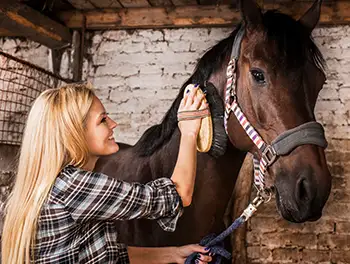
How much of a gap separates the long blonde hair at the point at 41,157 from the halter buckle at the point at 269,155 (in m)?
0.58

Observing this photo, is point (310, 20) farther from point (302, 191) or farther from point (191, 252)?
point (191, 252)

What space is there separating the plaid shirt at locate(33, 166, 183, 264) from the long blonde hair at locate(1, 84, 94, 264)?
3 centimetres

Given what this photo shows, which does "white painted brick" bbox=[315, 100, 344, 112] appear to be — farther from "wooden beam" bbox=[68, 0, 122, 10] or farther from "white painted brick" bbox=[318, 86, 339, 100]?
"wooden beam" bbox=[68, 0, 122, 10]

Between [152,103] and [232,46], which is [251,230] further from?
[232,46]

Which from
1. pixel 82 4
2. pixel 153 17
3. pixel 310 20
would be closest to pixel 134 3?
pixel 153 17

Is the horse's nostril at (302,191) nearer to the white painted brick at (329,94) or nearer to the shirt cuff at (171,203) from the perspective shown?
the shirt cuff at (171,203)

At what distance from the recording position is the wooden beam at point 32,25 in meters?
2.57

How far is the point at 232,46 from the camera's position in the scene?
5.25 ft

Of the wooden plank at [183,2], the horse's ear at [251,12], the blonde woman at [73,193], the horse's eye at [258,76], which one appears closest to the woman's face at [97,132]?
the blonde woman at [73,193]

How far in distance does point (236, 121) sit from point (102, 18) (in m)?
2.06

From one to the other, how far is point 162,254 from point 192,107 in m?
0.53

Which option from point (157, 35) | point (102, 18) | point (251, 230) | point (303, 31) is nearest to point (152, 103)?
point (157, 35)

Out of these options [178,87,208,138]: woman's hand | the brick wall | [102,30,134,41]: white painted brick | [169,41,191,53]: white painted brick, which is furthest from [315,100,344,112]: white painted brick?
[178,87,208,138]: woman's hand

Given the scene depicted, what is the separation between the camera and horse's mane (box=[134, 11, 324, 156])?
139 centimetres
